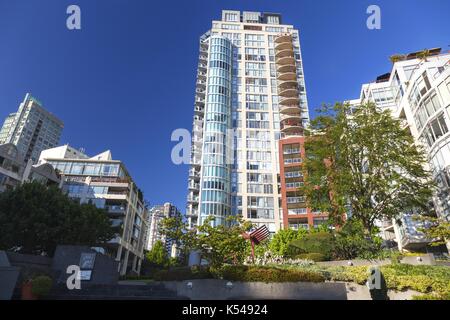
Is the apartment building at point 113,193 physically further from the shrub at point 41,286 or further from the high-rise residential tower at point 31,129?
the high-rise residential tower at point 31,129

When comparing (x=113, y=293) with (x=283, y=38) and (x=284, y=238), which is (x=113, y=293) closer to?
(x=284, y=238)

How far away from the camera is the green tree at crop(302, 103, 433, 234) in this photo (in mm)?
29422

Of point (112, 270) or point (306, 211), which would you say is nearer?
point (112, 270)

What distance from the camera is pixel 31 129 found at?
158 m

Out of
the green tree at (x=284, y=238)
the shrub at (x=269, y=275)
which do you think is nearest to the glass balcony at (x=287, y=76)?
the green tree at (x=284, y=238)

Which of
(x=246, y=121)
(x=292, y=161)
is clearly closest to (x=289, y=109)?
(x=246, y=121)

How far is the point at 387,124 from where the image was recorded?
1195 inches

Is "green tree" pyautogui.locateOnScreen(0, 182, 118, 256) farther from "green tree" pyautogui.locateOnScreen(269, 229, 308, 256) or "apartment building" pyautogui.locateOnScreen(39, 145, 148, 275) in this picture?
"apartment building" pyautogui.locateOnScreen(39, 145, 148, 275)

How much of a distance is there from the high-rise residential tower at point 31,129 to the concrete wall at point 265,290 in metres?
154

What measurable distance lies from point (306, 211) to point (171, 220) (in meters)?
46.1

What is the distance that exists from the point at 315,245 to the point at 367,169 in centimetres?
911

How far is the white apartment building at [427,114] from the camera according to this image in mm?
34719
